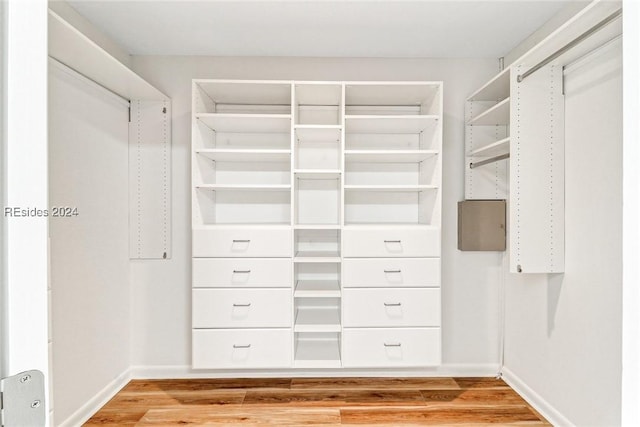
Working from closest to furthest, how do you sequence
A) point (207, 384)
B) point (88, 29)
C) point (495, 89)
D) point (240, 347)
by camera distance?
point (88, 29) → point (240, 347) → point (495, 89) → point (207, 384)

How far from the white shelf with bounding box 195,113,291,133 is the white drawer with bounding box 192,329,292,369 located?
1.29 metres

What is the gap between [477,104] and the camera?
106 inches

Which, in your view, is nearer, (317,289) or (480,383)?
(317,289)

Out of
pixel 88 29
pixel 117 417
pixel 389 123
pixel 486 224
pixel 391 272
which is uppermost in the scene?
pixel 88 29

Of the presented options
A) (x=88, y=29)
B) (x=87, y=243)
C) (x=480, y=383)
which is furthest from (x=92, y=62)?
(x=480, y=383)

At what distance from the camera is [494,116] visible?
2.44 metres

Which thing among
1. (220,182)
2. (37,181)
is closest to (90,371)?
(220,182)

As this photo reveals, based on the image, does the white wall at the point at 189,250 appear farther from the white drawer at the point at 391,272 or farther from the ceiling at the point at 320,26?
the white drawer at the point at 391,272

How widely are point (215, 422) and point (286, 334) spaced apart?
24.3 inches

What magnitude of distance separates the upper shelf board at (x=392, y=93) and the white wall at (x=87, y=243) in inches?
60.1

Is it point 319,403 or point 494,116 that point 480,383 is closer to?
point 319,403

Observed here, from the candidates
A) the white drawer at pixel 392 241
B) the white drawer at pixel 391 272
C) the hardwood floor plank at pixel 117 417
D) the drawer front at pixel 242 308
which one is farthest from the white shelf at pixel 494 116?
the hardwood floor plank at pixel 117 417

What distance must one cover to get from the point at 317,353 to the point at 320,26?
1997 mm
